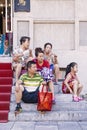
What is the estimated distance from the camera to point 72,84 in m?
11.5

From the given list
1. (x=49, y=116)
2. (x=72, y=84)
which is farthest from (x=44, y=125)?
(x=72, y=84)

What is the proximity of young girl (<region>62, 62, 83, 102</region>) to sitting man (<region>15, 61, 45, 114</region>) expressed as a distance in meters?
0.85

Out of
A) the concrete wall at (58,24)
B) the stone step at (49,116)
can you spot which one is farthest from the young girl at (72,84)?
the concrete wall at (58,24)

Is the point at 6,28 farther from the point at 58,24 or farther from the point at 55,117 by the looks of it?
the point at 55,117

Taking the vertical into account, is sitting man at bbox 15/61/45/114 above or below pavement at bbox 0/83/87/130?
above

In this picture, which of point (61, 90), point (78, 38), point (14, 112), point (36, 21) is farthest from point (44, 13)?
point (14, 112)

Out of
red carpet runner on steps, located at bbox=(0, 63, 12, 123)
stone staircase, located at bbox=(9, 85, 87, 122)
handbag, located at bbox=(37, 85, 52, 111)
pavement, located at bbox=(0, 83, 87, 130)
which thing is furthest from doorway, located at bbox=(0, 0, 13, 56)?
handbag, located at bbox=(37, 85, 52, 111)

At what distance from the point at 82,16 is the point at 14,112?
3.90 metres

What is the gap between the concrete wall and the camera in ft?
43.4

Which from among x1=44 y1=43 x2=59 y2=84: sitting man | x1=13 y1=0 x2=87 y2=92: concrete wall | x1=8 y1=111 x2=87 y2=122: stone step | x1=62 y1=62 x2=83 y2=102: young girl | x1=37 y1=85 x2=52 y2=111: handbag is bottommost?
x1=8 y1=111 x2=87 y2=122: stone step

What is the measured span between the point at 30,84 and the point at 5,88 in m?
1.09

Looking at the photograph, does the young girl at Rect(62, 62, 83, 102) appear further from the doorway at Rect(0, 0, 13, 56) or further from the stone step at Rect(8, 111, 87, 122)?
the doorway at Rect(0, 0, 13, 56)

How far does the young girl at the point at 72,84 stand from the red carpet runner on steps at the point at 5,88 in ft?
4.76

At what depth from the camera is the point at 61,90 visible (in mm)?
12016
